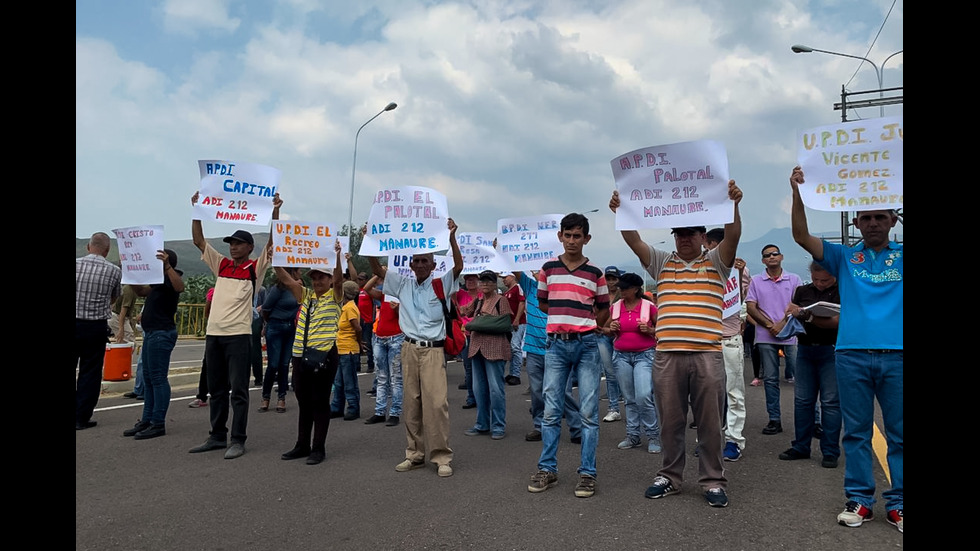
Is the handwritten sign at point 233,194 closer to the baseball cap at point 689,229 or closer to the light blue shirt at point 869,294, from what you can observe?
the baseball cap at point 689,229

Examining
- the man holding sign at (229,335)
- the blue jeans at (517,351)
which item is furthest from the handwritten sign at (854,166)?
the blue jeans at (517,351)

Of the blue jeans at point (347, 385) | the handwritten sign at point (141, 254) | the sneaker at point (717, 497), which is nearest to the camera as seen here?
the sneaker at point (717, 497)

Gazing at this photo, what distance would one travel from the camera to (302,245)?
22.4 feet

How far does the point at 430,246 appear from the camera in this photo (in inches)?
252

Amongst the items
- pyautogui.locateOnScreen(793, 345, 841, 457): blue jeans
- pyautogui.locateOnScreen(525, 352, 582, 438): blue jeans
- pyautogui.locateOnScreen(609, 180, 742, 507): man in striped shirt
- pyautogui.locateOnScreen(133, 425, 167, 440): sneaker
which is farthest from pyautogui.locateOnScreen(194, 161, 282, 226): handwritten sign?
pyautogui.locateOnScreen(793, 345, 841, 457): blue jeans

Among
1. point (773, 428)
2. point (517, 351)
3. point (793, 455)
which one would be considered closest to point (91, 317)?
point (793, 455)

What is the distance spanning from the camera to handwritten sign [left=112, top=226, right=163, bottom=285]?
7.45 m

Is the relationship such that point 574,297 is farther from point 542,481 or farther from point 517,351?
point 517,351

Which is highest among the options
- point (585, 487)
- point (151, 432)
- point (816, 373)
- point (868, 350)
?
point (868, 350)

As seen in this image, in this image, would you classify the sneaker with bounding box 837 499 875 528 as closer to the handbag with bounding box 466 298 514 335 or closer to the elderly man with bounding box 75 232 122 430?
the handbag with bounding box 466 298 514 335

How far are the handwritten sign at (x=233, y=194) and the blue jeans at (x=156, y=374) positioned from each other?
183cm

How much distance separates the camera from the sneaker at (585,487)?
4.91 meters

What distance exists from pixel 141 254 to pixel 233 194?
1.56 m

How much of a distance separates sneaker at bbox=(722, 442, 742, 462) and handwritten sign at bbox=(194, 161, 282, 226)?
516cm
